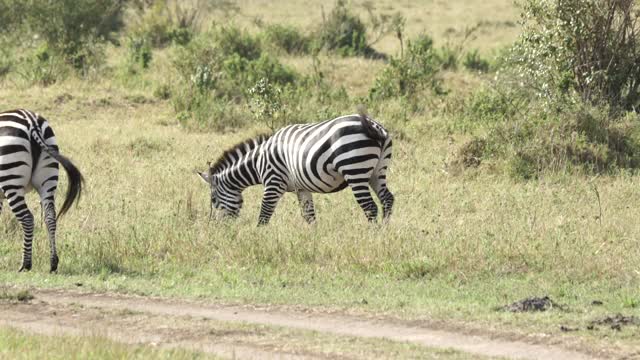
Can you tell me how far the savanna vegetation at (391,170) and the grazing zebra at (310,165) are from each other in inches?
14.7

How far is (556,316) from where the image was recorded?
29.0 ft

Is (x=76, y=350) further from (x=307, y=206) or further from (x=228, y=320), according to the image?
(x=307, y=206)

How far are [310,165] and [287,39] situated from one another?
16097 millimetres

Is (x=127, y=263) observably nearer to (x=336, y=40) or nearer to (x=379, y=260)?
(x=379, y=260)

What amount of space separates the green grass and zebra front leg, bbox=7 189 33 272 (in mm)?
3778

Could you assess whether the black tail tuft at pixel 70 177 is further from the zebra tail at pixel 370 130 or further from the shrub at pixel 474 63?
the shrub at pixel 474 63

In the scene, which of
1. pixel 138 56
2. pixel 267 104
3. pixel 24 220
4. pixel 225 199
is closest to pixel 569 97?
pixel 267 104

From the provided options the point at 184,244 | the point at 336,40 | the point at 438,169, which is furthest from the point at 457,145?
the point at 336,40

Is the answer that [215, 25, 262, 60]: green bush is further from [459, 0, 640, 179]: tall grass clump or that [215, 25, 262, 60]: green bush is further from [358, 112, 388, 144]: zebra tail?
[358, 112, 388, 144]: zebra tail

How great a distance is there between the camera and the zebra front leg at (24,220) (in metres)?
11.6

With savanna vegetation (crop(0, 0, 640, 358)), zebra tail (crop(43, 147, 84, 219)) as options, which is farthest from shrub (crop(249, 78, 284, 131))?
zebra tail (crop(43, 147, 84, 219))

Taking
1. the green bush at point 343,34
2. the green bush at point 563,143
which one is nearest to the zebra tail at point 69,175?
the green bush at point 563,143

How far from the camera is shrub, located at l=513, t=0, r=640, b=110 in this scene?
1745cm

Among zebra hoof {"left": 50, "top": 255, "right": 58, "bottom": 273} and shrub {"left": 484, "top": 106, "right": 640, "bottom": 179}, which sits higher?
shrub {"left": 484, "top": 106, "right": 640, "bottom": 179}
